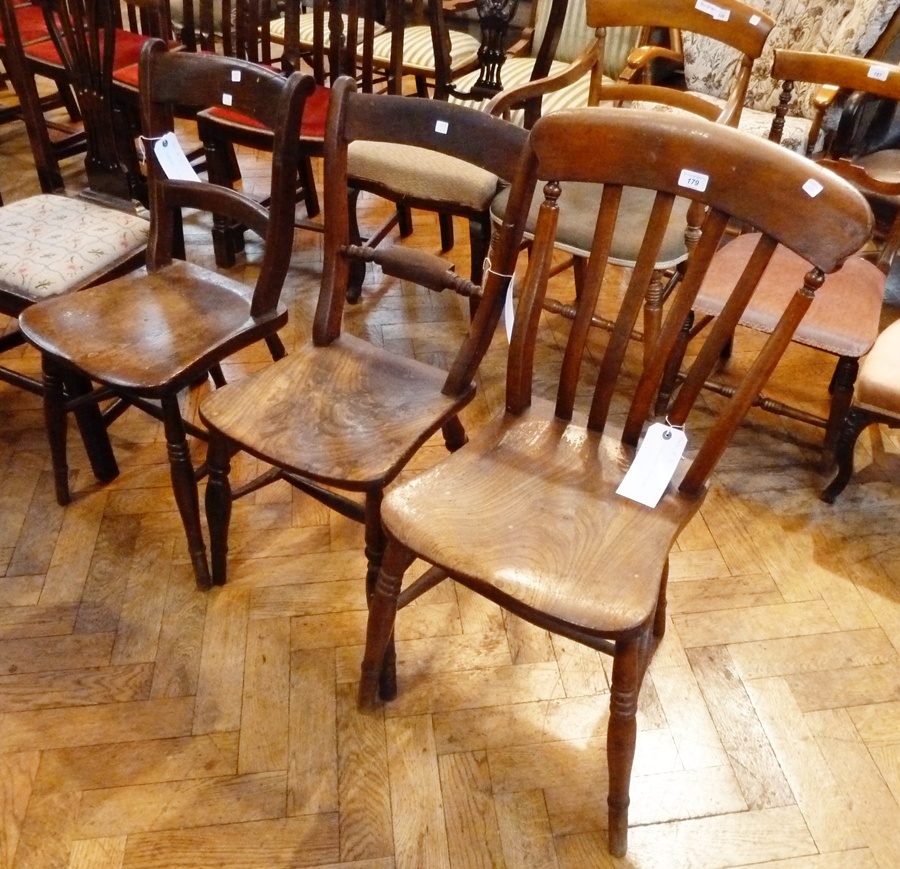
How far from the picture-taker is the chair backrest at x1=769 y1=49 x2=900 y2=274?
1.62 meters

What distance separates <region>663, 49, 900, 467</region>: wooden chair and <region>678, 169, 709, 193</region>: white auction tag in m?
0.65

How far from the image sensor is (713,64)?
102 inches

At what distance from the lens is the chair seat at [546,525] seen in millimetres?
958

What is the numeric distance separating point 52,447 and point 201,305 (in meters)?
0.47

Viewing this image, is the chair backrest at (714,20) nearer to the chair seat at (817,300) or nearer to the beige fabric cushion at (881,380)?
the chair seat at (817,300)

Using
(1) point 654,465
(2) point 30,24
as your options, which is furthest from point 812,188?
(2) point 30,24

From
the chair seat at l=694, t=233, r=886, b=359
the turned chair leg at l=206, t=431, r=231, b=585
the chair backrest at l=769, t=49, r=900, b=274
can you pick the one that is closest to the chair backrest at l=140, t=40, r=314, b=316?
the turned chair leg at l=206, t=431, r=231, b=585

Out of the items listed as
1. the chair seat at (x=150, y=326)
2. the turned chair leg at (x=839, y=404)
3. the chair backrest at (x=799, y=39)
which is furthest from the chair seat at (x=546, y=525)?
the chair backrest at (x=799, y=39)

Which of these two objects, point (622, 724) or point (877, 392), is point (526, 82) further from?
point (622, 724)

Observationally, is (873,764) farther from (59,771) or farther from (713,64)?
(713,64)

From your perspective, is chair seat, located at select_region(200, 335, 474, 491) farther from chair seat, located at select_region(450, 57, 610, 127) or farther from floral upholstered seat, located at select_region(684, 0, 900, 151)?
floral upholstered seat, located at select_region(684, 0, 900, 151)

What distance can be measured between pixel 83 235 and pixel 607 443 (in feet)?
3.98

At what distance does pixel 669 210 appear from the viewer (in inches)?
40.4

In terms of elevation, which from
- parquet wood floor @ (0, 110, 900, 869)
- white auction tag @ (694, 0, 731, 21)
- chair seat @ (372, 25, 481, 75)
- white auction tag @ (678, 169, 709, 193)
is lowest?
parquet wood floor @ (0, 110, 900, 869)
